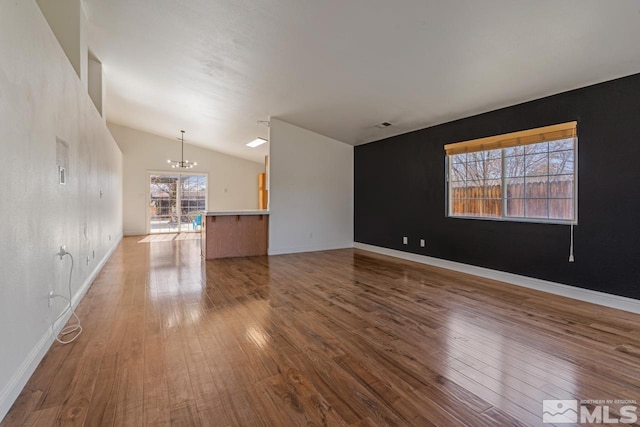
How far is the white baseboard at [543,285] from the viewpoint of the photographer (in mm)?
3086

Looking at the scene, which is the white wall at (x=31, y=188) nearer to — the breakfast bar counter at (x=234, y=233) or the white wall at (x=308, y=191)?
the breakfast bar counter at (x=234, y=233)

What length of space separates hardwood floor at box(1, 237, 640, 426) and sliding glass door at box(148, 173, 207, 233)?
20.0 ft

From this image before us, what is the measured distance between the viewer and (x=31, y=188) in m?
1.93

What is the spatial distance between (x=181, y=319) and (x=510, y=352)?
2727 mm

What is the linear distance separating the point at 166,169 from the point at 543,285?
9810mm

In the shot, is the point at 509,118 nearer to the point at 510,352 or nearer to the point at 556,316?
the point at 556,316

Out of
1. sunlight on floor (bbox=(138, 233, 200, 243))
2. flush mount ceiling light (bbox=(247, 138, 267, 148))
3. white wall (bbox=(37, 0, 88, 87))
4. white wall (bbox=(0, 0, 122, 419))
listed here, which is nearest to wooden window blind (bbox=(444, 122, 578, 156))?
flush mount ceiling light (bbox=(247, 138, 267, 148))

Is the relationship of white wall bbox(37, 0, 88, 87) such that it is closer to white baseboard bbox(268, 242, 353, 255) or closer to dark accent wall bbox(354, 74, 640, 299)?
white baseboard bbox(268, 242, 353, 255)

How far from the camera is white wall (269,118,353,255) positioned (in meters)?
6.17

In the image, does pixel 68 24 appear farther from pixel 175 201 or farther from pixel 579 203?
pixel 175 201

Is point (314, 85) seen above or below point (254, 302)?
above

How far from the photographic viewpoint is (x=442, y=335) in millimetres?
2463

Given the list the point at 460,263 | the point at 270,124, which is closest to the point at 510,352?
the point at 460,263

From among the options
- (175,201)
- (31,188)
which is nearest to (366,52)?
(31,188)
